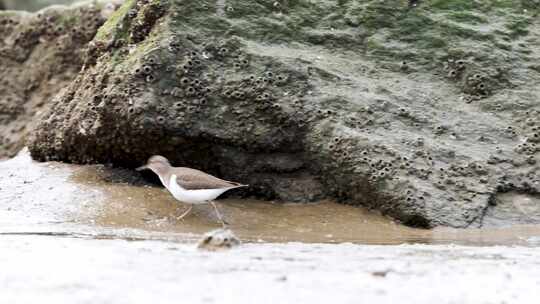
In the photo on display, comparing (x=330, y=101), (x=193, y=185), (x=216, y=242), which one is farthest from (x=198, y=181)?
(x=216, y=242)

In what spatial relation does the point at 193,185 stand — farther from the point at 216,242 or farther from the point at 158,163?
the point at 216,242

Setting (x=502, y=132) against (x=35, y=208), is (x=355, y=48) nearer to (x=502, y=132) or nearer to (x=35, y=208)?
(x=502, y=132)

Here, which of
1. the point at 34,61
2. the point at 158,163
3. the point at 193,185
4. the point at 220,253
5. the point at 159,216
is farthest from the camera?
the point at 34,61

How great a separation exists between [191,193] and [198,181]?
0.43 feet

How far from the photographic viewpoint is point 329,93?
9.79 m

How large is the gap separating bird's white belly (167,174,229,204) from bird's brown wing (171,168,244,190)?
3 cm

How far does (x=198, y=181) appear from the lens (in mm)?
9188

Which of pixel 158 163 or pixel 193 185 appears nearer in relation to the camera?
pixel 193 185

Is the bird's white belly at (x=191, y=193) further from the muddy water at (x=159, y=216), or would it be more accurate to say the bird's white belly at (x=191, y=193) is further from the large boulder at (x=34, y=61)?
the large boulder at (x=34, y=61)

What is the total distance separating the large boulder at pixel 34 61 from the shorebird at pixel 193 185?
5.02 m

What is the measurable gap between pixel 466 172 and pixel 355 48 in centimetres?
186

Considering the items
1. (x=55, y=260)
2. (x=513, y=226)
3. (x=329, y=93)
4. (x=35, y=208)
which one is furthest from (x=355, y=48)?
(x=55, y=260)

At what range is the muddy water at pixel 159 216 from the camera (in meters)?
8.62

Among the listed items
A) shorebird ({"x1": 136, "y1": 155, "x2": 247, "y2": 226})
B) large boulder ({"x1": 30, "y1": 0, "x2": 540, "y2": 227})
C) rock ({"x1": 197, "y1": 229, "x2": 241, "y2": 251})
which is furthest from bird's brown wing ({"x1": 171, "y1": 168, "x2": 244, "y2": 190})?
rock ({"x1": 197, "y1": 229, "x2": 241, "y2": 251})
